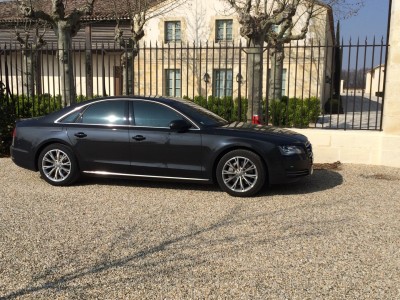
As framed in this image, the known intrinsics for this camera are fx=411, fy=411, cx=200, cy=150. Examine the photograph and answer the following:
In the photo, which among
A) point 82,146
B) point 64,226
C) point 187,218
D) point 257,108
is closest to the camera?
point 64,226

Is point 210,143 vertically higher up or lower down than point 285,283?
higher up

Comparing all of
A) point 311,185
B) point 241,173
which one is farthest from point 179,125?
point 311,185

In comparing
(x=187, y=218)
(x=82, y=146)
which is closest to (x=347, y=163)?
(x=187, y=218)

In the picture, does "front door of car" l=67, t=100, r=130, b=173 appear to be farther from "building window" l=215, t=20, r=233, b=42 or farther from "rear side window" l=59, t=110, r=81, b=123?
"building window" l=215, t=20, r=233, b=42

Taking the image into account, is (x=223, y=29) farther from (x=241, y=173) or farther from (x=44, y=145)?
(x=241, y=173)

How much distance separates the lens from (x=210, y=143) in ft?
19.7

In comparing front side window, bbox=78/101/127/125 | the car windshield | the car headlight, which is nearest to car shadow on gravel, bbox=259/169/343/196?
the car headlight

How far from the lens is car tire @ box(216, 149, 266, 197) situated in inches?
233

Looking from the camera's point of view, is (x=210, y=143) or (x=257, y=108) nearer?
(x=210, y=143)

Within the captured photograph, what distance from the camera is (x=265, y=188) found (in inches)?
257

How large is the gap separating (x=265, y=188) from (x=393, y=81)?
11.9ft

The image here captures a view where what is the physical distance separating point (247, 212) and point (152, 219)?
4.02 ft

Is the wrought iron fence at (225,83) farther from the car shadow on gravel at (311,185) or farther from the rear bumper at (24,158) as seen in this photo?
the rear bumper at (24,158)

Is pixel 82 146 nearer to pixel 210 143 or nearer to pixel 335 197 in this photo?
pixel 210 143
